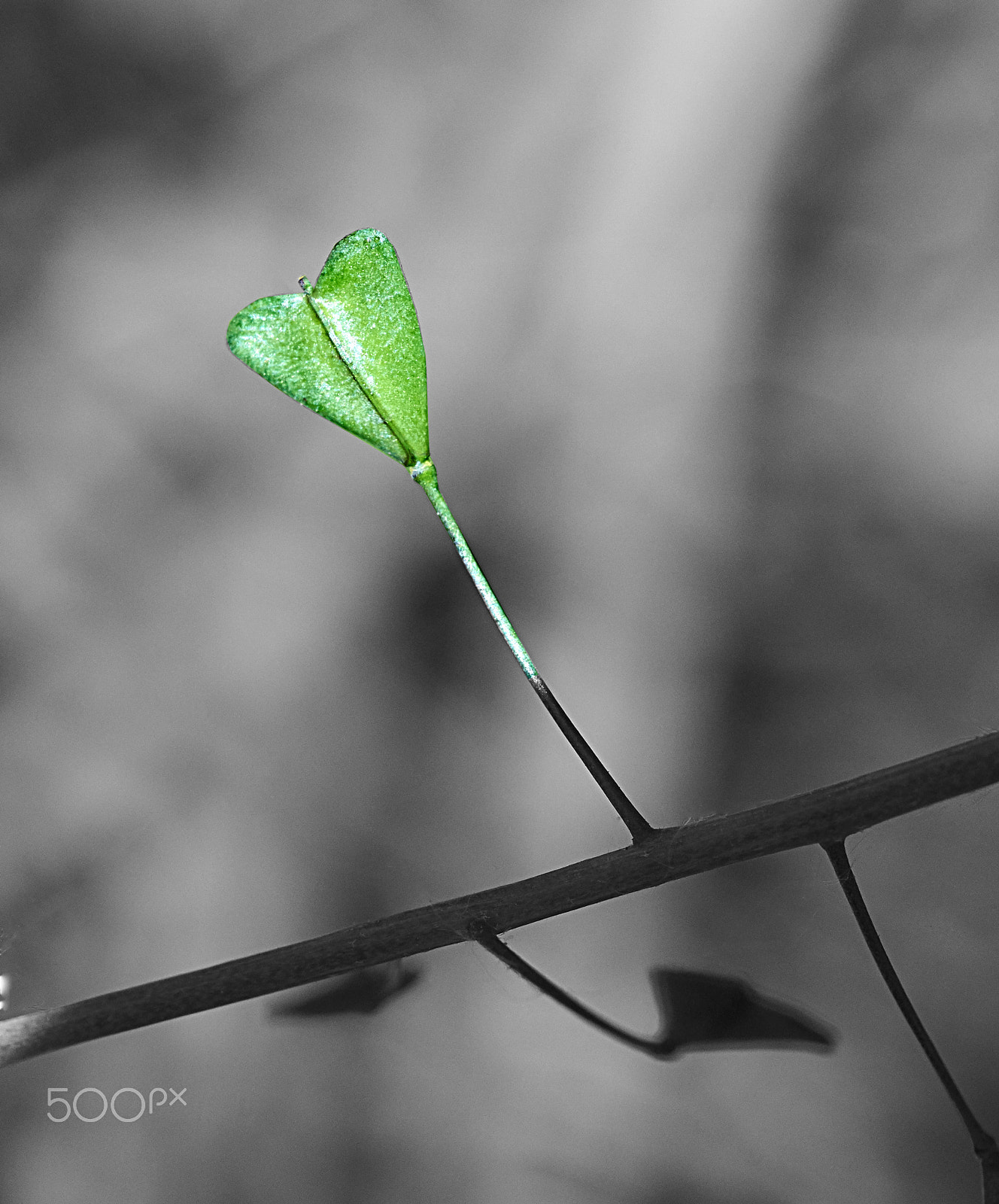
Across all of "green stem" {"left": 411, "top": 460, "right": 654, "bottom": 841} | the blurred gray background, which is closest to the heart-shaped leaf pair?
"green stem" {"left": 411, "top": 460, "right": 654, "bottom": 841}

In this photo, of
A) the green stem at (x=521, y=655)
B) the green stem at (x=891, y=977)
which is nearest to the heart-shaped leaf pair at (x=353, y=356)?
the green stem at (x=521, y=655)

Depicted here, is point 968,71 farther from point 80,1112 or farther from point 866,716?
point 80,1112

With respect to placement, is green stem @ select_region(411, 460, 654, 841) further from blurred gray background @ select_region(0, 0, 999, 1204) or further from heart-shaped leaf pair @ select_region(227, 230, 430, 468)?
blurred gray background @ select_region(0, 0, 999, 1204)

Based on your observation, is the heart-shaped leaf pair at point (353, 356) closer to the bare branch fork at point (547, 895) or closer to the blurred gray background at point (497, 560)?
the bare branch fork at point (547, 895)

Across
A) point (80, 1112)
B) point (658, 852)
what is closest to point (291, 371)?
point (658, 852)

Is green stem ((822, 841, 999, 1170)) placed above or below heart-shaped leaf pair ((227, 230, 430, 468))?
below

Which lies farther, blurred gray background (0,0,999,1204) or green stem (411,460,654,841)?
blurred gray background (0,0,999,1204)
